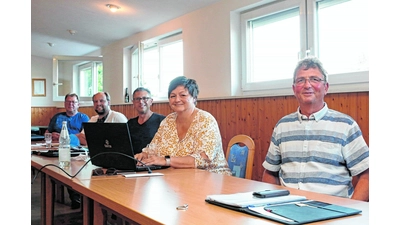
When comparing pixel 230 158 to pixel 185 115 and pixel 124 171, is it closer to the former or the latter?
pixel 185 115

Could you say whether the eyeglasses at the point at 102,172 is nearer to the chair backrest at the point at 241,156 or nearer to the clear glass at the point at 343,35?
the chair backrest at the point at 241,156

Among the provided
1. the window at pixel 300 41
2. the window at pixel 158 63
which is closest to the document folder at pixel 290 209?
the window at pixel 300 41

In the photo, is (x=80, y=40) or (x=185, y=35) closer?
(x=185, y=35)

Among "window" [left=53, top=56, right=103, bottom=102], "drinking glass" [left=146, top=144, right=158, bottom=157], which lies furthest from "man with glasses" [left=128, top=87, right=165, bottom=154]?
"window" [left=53, top=56, right=103, bottom=102]

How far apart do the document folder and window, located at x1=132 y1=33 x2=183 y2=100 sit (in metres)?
3.55

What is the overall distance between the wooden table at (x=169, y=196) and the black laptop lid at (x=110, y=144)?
0.11 m

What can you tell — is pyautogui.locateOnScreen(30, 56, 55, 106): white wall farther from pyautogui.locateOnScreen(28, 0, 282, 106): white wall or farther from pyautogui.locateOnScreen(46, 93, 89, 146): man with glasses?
pyautogui.locateOnScreen(28, 0, 282, 106): white wall

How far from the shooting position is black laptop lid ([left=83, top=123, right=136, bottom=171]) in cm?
186

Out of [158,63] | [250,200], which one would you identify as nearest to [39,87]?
[158,63]

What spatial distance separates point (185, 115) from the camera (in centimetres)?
241

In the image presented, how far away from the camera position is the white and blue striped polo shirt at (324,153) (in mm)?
1723

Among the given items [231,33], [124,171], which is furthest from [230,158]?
[231,33]

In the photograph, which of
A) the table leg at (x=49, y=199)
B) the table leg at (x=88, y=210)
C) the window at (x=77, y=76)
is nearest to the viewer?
the table leg at (x=88, y=210)
